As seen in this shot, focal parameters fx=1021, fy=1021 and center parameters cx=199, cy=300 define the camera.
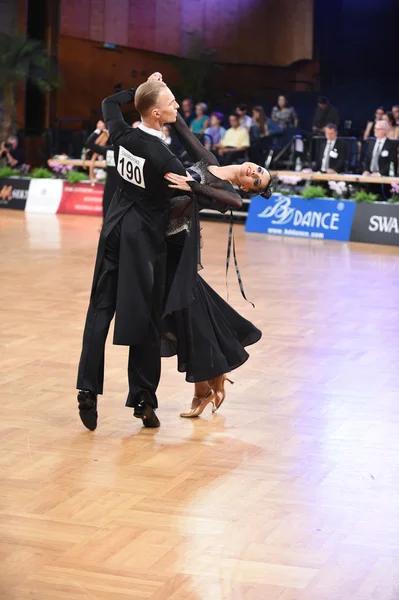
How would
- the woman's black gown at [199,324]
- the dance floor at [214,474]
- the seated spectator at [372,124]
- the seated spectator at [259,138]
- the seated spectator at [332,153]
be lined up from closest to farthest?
the dance floor at [214,474], the woman's black gown at [199,324], the seated spectator at [332,153], the seated spectator at [372,124], the seated spectator at [259,138]

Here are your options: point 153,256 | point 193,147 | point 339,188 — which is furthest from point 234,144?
point 153,256

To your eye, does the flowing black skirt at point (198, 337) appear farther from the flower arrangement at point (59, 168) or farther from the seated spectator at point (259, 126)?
the flower arrangement at point (59, 168)

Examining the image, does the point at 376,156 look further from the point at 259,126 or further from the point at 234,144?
the point at 259,126

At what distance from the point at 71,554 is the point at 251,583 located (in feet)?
1.95

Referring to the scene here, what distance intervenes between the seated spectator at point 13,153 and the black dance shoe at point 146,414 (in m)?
13.6

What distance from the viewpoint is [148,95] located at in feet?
14.7

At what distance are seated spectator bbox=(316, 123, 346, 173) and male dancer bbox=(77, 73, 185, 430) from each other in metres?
9.45

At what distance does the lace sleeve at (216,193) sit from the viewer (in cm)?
440

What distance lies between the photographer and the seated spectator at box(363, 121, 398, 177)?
43.9ft

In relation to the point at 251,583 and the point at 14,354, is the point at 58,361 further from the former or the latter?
the point at 251,583

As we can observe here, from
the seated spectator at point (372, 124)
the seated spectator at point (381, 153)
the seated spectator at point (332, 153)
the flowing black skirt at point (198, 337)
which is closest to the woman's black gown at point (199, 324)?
the flowing black skirt at point (198, 337)

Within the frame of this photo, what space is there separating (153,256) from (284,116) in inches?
483

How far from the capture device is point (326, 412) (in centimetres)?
510

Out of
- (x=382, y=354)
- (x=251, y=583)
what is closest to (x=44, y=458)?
(x=251, y=583)
